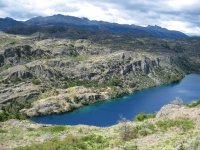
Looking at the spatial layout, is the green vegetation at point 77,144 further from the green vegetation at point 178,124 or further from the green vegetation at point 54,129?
the green vegetation at point 178,124

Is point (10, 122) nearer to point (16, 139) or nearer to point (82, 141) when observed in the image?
point (16, 139)

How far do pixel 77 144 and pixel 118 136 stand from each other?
8761mm

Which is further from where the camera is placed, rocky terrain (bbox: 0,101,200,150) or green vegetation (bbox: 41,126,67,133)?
green vegetation (bbox: 41,126,67,133)

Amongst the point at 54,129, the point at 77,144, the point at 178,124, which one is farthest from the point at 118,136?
the point at 54,129

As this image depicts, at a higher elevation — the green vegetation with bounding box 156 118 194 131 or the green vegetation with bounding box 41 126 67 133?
the green vegetation with bounding box 156 118 194 131

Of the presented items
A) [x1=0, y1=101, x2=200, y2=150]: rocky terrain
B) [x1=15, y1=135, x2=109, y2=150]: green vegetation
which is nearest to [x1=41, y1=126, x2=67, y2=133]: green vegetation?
[x1=0, y1=101, x2=200, y2=150]: rocky terrain

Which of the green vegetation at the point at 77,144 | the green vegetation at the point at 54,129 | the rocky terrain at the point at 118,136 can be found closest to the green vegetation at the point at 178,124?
the rocky terrain at the point at 118,136

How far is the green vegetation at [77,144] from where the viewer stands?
57075 millimetres

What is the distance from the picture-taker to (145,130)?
6425cm

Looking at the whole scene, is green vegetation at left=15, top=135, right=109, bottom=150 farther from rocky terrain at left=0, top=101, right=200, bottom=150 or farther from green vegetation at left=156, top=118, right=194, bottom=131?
green vegetation at left=156, top=118, right=194, bottom=131

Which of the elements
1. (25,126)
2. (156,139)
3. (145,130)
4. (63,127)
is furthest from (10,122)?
(156,139)

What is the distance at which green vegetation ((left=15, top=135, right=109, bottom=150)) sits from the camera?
2247 inches

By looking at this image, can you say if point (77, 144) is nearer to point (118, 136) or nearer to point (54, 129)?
point (118, 136)

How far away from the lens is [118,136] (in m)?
64.2
